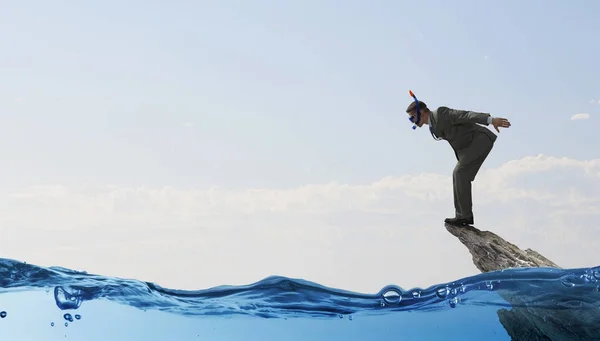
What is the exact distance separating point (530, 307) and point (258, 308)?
160 inches

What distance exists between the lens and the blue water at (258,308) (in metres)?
8.02

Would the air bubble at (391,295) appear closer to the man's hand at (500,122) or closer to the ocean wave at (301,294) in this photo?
the ocean wave at (301,294)

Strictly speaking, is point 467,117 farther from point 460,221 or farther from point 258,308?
point 258,308

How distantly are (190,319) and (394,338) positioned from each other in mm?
3321

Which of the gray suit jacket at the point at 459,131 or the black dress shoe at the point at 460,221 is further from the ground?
the gray suit jacket at the point at 459,131

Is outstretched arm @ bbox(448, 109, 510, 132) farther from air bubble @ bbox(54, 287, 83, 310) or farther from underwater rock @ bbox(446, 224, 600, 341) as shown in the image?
air bubble @ bbox(54, 287, 83, 310)

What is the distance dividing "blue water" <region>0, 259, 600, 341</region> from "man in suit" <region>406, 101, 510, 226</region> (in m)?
1.39

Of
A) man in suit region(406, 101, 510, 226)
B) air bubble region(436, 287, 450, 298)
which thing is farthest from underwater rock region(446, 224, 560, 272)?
air bubble region(436, 287, 450, 298)

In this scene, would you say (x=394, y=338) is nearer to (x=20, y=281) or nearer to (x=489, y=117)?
(x=489, y=117)

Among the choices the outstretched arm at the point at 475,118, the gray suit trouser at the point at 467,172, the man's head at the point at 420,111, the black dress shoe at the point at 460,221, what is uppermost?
the man's head at the point at 420,111

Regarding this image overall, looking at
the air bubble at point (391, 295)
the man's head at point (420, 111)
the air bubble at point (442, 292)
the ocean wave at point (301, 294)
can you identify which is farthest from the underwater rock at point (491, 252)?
the man's head at point (420, 111)

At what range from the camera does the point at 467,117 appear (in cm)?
682

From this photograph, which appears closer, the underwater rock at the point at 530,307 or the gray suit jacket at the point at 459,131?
the underwater rock at the point at 530,307

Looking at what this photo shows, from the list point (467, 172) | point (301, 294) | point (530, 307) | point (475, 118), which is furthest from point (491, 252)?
point (301, 294)
